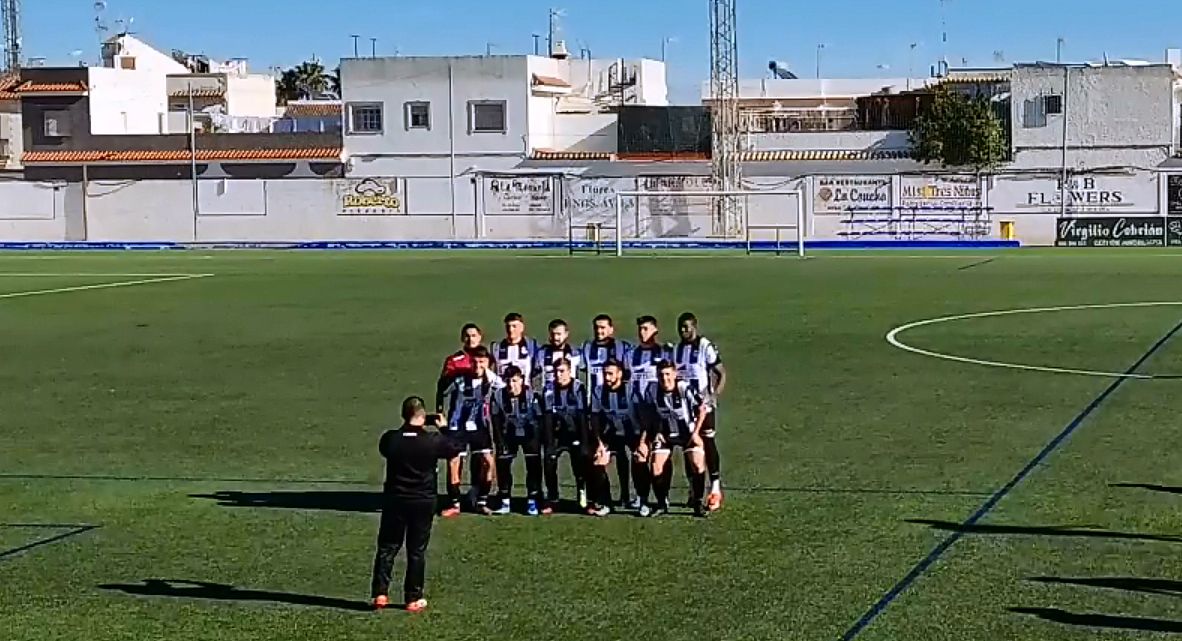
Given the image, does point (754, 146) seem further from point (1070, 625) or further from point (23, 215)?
point (1070, 625)

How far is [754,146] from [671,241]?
1906cm

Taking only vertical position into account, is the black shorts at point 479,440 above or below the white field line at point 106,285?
above

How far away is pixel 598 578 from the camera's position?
1225 cm

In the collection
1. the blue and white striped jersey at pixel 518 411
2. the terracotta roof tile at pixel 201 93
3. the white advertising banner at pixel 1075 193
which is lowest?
the blue and white striped jersey at pixel 518 411

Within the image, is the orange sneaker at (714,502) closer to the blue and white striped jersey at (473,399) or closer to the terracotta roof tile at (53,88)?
the blue and white striped jersey at (473,399)

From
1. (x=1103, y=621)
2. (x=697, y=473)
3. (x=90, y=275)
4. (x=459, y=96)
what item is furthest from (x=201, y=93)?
(x=1103, y=621)

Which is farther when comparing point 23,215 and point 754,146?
point 754,146

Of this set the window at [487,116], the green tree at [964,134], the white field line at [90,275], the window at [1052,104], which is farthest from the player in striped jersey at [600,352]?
the window at [487,116]

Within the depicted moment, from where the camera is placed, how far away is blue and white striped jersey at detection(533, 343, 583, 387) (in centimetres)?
1471

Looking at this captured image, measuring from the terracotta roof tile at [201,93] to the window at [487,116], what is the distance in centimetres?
3489

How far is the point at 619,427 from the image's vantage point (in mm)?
14648

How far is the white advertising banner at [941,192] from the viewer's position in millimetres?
68812

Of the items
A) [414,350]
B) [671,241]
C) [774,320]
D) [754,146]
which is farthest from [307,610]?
[754,146]

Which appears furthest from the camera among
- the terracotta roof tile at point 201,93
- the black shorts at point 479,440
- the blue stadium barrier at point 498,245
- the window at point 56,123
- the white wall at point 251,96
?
the white wall at point 251,96
